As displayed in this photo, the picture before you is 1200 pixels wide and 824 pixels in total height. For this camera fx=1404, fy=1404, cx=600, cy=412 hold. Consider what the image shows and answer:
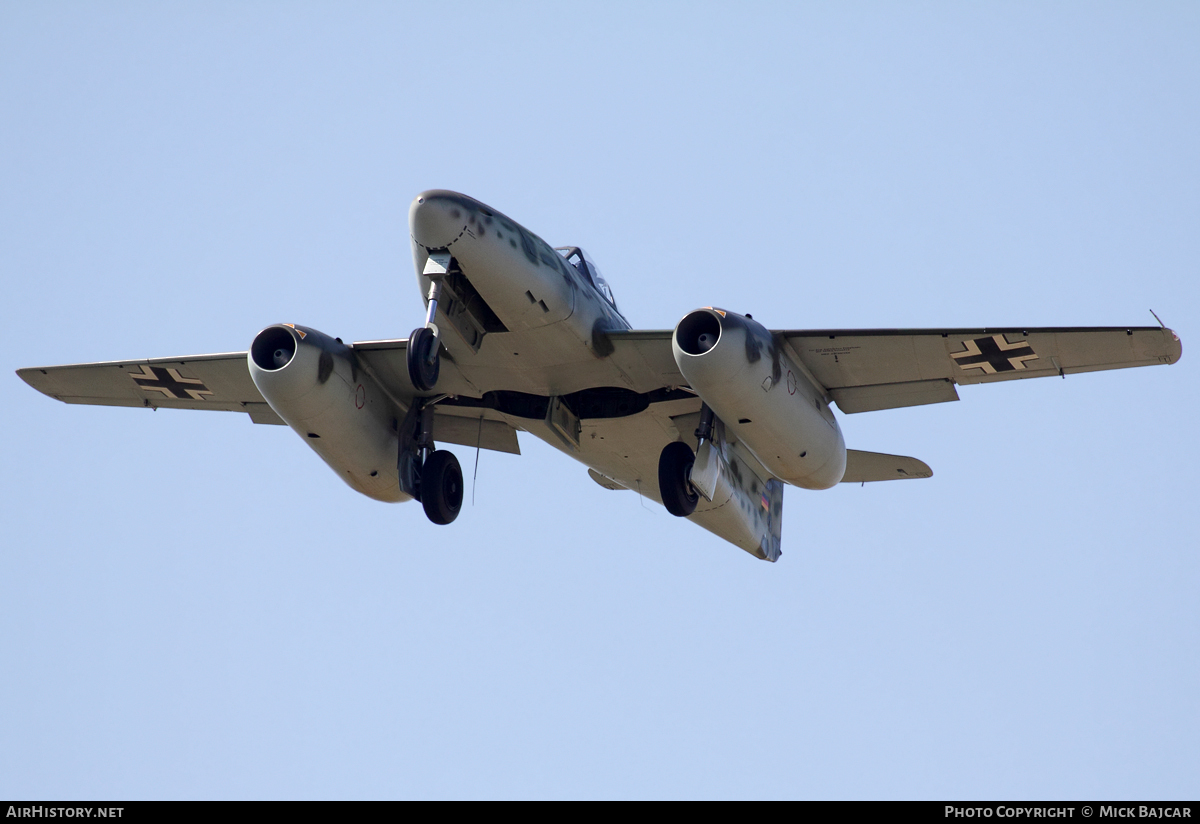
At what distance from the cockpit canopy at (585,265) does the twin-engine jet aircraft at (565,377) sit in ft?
0.11

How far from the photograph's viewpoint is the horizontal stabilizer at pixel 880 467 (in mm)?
23844

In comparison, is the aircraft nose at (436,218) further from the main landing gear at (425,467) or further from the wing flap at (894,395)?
the wing flap at (894,395)

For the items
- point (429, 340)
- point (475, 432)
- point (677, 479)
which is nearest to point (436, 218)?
point (429, 340)

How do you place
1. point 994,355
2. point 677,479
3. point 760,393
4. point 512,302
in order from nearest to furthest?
point 760,393, point 512,302, point 994,355, point 677,479

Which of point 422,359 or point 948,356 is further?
point 948,356

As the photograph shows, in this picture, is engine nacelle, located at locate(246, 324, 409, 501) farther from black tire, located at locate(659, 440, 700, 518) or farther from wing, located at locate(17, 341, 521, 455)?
black tire, located at locate(659, 440, 700, 518)

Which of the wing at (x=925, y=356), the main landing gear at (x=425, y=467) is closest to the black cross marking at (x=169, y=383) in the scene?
the main landing gear at (x=425, y=467)

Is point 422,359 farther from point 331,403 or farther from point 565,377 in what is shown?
point 565,377

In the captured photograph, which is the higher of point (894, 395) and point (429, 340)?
point (894, 395)

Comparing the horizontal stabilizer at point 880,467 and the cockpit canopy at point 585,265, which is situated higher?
the cockpit canopy at point 585,265

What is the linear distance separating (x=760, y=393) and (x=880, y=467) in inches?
236

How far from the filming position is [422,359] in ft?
58.9
